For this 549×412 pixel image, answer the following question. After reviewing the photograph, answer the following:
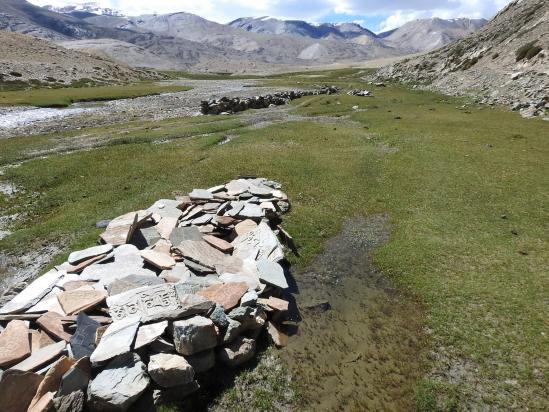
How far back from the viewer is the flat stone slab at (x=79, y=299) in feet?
44.0

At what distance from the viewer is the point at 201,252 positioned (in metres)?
18.1

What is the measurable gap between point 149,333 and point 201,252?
635 cm

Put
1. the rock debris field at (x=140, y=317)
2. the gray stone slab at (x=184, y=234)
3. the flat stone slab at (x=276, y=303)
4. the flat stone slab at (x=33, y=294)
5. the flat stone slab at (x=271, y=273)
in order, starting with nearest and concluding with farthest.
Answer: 1. the rock debris field at (x=140, y=317)
2. the flat stone slab at (x=33, y=294)
3. the flat stone slab at (x=276, y=303)
4. the flat stone slab at (x=271, y=273)
5. the gray stone slab at (x=184, y=234)

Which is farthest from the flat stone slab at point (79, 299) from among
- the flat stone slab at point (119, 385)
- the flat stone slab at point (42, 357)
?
the flat stone slab at point (119, 385)

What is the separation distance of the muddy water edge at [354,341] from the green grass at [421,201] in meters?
0.70

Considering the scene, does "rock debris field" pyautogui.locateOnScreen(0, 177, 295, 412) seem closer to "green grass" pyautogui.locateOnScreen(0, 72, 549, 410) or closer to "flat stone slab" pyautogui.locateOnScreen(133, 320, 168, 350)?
"flat stone slab" pyautogui.locateOnScreen(133, 320, 168, 350)

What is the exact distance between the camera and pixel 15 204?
2667cm

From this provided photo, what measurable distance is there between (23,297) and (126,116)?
62473mm

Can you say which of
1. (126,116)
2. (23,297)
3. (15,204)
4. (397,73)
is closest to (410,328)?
(23,297)

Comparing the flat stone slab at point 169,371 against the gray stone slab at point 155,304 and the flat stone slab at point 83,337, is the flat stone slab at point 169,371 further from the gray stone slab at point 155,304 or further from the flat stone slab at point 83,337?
the flat stone slab at point 83,337

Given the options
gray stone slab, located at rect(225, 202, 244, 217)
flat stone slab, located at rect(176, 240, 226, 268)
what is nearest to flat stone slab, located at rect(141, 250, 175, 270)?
flat stone slab, located at rect(176, 240, 226, 268)

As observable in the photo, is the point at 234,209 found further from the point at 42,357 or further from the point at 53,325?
the point at 42,357

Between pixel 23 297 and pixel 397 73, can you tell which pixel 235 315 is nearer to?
pixel 23 297

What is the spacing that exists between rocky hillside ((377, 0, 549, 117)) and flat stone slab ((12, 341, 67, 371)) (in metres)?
64.5
